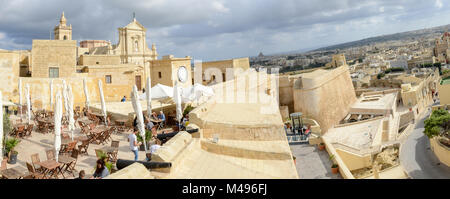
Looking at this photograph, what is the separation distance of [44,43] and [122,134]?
56.8 feet

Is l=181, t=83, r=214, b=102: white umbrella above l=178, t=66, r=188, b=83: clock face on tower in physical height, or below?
below

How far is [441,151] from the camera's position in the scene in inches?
757

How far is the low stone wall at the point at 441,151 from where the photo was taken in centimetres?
1852

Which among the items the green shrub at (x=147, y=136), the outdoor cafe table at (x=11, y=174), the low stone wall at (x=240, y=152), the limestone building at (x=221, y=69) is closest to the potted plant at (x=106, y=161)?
the outdoor cafe table at (x=11, y=174)

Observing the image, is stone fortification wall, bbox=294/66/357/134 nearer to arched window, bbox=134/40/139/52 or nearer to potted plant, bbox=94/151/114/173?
potted plant, bbox=94/151/114/173

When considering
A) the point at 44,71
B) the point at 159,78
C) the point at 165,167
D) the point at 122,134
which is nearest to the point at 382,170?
the point at 122,134

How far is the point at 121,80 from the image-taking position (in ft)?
77.3

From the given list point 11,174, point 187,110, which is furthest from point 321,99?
point 11,174

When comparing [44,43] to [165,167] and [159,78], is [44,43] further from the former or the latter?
[165,167]

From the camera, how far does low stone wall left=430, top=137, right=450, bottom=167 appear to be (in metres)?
18.5

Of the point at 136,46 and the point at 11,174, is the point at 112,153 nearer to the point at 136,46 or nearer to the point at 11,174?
the point at 11,174

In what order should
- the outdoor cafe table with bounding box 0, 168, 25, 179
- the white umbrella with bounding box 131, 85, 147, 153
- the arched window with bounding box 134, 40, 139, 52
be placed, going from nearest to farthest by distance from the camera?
the outdoor cafe table with bounding box 0, 168, 25, 179
the white umbrella with bounding box 131, 85, 147, 153
the arched window with bounding box 134, 40, 139, 52

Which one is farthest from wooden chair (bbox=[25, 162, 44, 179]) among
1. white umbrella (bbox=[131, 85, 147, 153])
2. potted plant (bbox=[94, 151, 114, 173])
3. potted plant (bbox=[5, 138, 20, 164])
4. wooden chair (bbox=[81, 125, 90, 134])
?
wooden chair (bbox=[81, 125, 90, 134])
